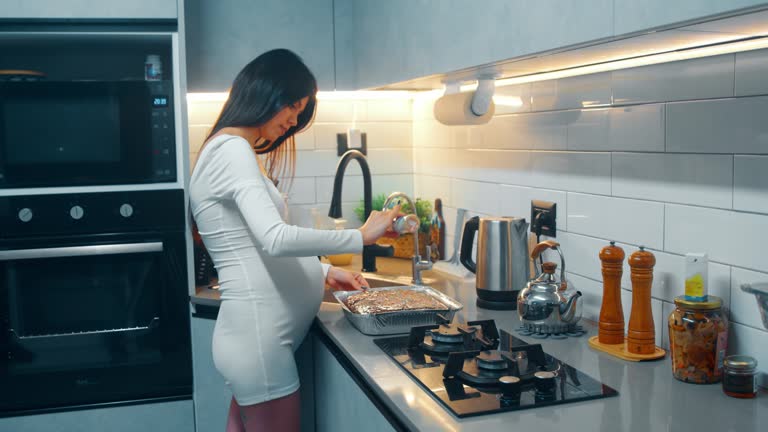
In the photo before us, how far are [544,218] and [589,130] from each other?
31 centimetres

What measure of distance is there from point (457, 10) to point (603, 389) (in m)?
0.90

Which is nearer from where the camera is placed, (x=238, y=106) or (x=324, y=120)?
(x=238, y=106)

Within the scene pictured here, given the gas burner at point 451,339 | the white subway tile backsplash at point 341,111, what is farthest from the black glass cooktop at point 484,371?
the white subway tile backsplash at point 341,111

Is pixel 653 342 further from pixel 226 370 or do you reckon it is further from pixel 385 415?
pixel 226 370

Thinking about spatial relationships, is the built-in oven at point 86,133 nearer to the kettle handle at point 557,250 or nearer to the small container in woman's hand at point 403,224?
the small container in woman's hand at point 403,224

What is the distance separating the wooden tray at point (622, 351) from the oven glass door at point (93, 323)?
132 centimetres

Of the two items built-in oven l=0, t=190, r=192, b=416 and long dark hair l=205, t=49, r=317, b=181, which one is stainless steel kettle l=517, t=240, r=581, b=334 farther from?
built-in oven l=0, t=190, r=192, b=416

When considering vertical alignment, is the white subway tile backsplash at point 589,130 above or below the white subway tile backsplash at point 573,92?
below

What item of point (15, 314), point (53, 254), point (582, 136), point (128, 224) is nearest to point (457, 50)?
point (582, 136)

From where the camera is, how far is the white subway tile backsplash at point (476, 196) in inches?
94.3

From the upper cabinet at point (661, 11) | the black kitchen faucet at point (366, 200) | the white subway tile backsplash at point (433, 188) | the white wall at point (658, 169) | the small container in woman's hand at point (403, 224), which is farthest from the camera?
the white subway tile backsplash at point (433, 188)

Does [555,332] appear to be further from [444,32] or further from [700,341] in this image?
[444,32]

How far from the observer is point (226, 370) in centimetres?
183

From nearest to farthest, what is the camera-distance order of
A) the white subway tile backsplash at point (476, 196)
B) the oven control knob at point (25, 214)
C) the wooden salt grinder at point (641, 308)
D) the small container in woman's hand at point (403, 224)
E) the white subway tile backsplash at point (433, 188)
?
the wooden salt grinder at point (641, 308) < the small container in woman's hand at point (403, 224) < the oven control knob at point (25, 214) < the white subway tile backsplash at point (476, 196) < the white subway tile backsplash at point (433, 188)
